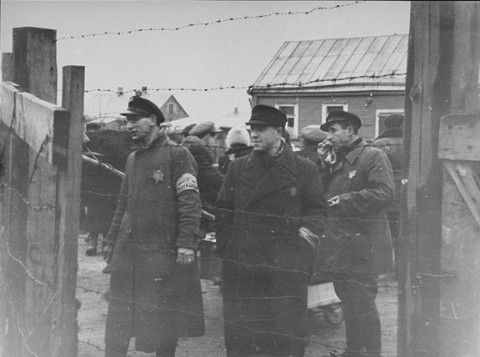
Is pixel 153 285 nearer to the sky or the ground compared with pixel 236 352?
nearer to the sky

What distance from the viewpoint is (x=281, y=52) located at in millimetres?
24703

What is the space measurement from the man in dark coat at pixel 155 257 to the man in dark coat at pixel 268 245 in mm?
255

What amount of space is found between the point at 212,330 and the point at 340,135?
2.13 m

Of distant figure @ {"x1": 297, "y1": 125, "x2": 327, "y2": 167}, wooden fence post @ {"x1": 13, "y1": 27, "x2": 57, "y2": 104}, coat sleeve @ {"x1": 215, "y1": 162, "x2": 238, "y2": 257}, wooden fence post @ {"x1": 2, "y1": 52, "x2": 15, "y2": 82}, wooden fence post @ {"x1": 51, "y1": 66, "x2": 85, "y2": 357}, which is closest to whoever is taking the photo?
wooden fence post @ {"x1": 51, "y1": 66, "x2": 85, "y2": 357}

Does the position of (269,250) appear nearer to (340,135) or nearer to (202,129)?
(340,135)

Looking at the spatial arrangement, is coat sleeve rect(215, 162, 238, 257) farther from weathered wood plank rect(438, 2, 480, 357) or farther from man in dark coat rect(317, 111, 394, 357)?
weathered wood plank rect(438, 2, 480, 357)

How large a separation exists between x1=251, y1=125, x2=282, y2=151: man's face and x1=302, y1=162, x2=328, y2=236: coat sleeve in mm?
271

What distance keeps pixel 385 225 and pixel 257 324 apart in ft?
3.84

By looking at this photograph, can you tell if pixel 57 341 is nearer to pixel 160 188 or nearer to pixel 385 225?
pixel 160 188

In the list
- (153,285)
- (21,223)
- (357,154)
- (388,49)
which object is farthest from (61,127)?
(388,49)

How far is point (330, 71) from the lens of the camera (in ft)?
73.0

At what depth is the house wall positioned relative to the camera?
17311 mm

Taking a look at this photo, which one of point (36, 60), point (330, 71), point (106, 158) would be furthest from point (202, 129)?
point (330, 71)

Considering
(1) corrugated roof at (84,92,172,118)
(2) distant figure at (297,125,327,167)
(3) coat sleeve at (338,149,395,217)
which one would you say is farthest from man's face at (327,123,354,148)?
(1) corrugated roof at (84,92,172,118)
